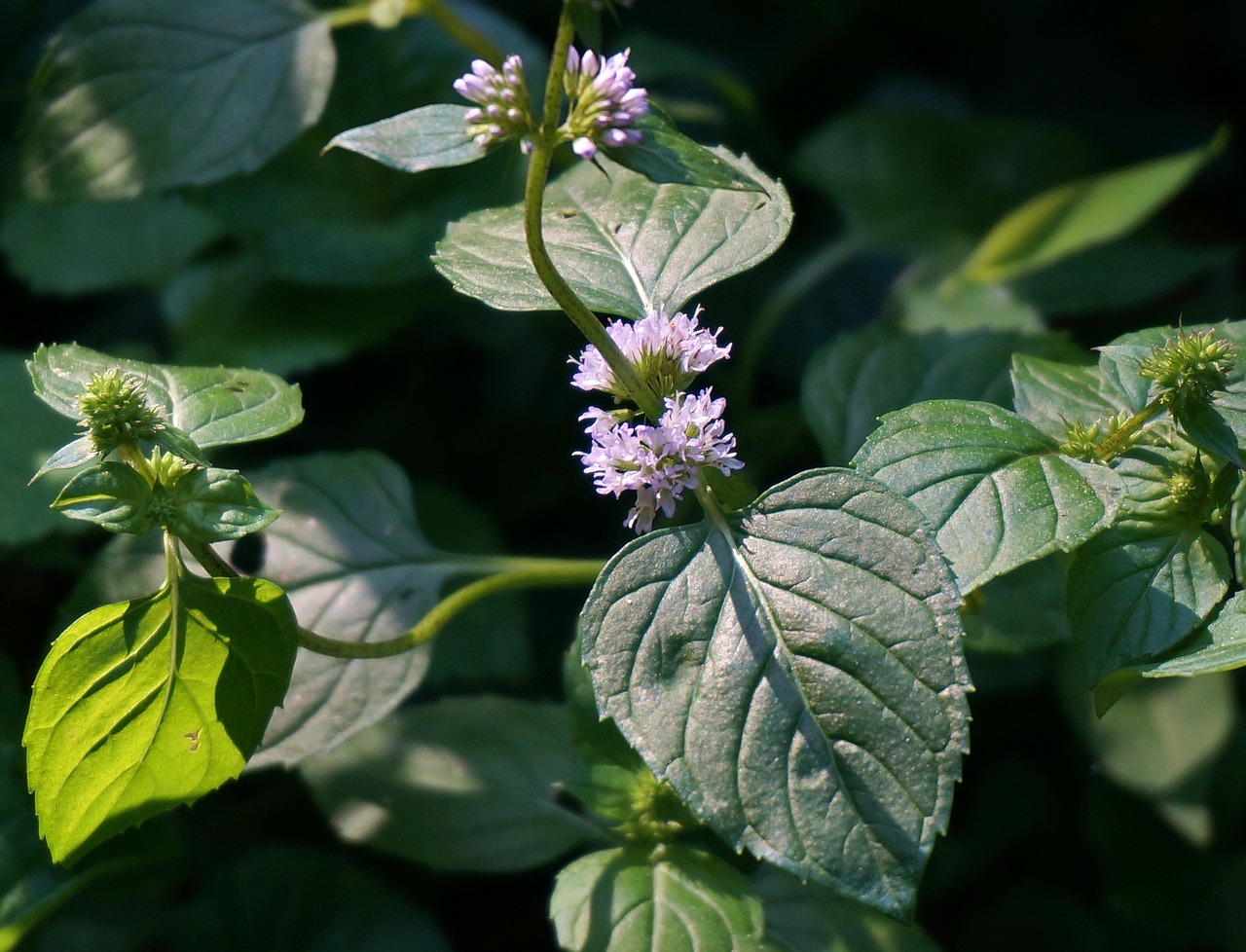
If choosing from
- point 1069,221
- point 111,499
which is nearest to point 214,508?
point 111,499

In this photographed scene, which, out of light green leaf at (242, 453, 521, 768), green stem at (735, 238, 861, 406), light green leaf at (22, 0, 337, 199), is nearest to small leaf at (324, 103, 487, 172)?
light green leaf at (242, 453, 521, 768)

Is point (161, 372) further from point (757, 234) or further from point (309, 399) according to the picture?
point (309, 399)

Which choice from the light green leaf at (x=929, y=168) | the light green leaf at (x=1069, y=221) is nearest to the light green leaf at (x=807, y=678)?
the light green leaf at (x=1069, y=221)

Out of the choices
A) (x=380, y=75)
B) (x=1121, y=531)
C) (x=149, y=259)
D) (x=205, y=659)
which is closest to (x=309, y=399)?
(x=149, y=259)

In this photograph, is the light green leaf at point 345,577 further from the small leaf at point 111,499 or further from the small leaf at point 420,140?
the small leaf at point 420,140

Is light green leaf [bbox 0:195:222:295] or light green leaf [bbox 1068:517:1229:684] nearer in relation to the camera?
light green leaf [bbox 1068:517:1229:684]

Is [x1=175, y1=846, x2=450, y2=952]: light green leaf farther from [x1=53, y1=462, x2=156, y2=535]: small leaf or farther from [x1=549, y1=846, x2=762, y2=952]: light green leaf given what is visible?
[x1=53, y1=462, x2=156, y2=535]: small leaf
